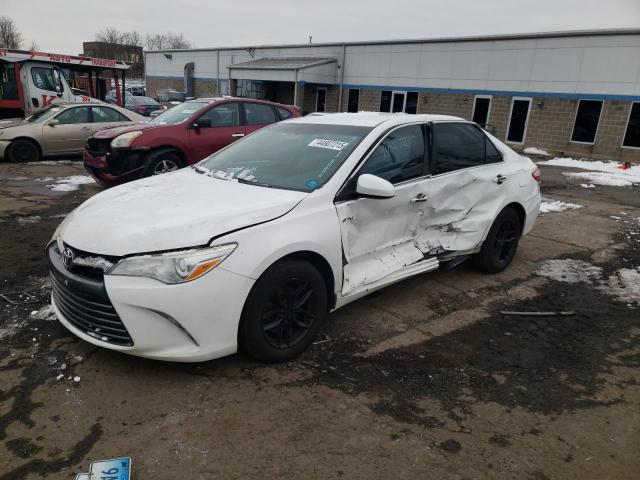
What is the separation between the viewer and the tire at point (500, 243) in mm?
4805

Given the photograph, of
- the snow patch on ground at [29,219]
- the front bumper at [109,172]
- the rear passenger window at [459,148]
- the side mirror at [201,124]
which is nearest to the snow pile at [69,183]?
the front bumper at [109,172]

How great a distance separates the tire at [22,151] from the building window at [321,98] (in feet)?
62.5

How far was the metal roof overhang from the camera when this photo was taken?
25.9 m

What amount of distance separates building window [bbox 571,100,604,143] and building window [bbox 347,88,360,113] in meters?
11.5

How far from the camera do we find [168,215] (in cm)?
291

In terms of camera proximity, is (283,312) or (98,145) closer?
(283,312)

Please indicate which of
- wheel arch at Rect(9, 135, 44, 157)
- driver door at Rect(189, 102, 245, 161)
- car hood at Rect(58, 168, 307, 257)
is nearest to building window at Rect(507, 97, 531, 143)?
driver door at Rect(189, 102, 245, 161)

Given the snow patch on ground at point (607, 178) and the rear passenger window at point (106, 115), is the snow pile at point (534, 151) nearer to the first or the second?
the snow patch on ground at point (607, 178)

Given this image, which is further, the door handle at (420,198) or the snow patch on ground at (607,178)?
the snow patch on ground at (607,178)

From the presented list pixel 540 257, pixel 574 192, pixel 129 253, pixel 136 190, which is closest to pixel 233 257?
pixel 129 253

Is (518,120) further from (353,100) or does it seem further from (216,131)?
(216,131)

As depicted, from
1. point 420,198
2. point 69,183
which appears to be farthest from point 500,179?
point 69,183

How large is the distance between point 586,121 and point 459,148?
16.9m

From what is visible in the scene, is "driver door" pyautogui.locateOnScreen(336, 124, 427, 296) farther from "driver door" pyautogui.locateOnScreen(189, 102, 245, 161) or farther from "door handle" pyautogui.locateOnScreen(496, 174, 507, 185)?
"driver door" pyautogui.locateOnScreen(189, 102, 245, 161)
